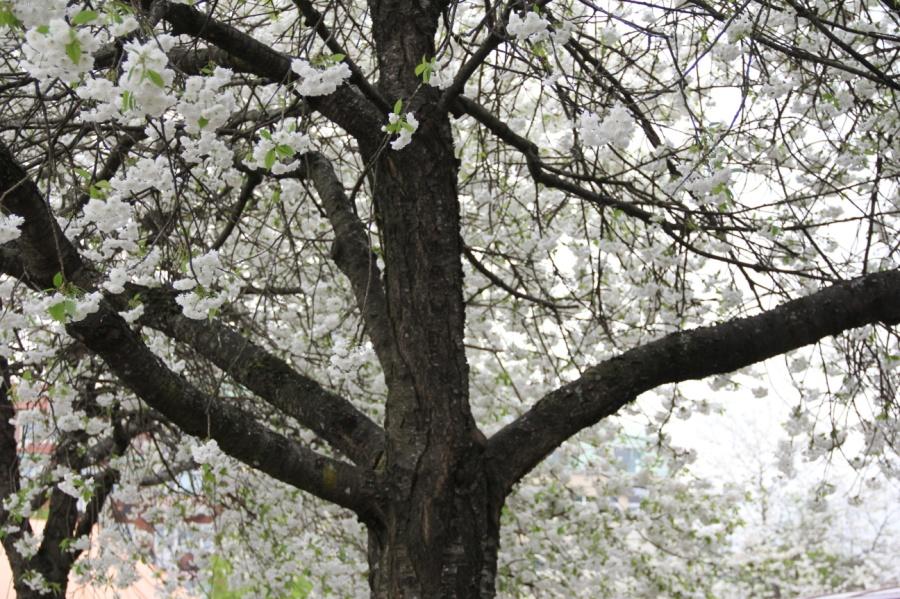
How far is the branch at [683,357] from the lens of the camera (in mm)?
3031

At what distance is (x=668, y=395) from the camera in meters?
5.96

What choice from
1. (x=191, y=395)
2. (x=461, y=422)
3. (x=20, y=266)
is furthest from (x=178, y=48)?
(x=461, y=422)

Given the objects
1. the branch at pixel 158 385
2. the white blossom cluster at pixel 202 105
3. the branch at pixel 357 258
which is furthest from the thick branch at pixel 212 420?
the white blossom cluster at pixel 202 105

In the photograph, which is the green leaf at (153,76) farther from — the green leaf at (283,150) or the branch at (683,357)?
the branch at (683,357)

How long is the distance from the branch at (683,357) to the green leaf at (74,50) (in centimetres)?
190

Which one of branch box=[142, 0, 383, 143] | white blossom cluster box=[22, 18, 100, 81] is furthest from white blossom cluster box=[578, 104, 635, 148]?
white blossom cluster box=[22, 18, 100, 81]

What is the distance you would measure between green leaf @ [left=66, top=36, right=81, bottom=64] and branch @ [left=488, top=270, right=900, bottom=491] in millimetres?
1896

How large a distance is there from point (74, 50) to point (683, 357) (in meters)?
2.11

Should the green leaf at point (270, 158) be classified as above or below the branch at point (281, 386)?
below

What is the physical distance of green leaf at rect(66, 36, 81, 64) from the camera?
4.88ft

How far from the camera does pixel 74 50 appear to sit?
1492 millimetres

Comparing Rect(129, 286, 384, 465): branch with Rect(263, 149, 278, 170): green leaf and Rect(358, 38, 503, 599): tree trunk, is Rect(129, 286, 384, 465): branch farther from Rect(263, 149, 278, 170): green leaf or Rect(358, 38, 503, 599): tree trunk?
Rect(263, 149, 278, 170): green leaf

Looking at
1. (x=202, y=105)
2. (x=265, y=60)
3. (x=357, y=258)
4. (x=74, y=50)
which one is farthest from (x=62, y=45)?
(x=357, y=258)

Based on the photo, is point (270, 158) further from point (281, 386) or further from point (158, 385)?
point (281, 386)
